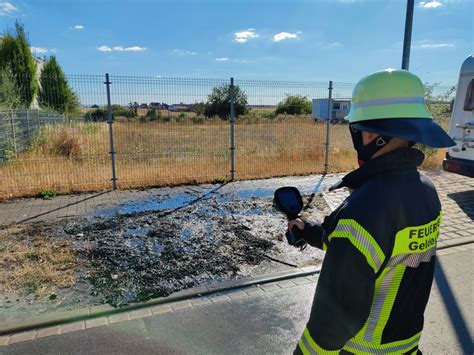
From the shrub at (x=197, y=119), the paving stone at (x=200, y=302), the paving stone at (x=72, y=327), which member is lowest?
the paving stone at (x=72, y=327)

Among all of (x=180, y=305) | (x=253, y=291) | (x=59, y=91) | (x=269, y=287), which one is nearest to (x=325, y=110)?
(x=59, y=91)

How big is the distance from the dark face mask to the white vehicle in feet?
25.1

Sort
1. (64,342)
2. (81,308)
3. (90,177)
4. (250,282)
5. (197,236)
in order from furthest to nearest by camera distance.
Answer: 1. (90,177)
2. (197,236)
3. (250,282)
4. (81,308)
5. (64,342)

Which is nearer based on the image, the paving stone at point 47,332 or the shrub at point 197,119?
the paving stone at point 47,332

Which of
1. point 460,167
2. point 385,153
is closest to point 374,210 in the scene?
point 385,153

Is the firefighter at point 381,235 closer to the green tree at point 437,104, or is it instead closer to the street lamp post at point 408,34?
the street lamp post at point 408,34

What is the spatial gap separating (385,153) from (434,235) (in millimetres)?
414

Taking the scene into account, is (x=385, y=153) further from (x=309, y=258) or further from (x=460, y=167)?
(x=460, y=167)

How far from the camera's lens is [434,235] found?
1526mm

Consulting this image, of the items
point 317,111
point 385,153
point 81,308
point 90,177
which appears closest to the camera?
point 385,153

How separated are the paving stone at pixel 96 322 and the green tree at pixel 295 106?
23.7ft

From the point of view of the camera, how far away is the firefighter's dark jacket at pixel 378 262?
1311mm

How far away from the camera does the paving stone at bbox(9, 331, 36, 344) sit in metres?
3.29

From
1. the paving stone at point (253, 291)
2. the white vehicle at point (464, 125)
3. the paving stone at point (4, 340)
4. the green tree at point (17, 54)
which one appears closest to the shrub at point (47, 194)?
the paving stone at point (4, 340)
